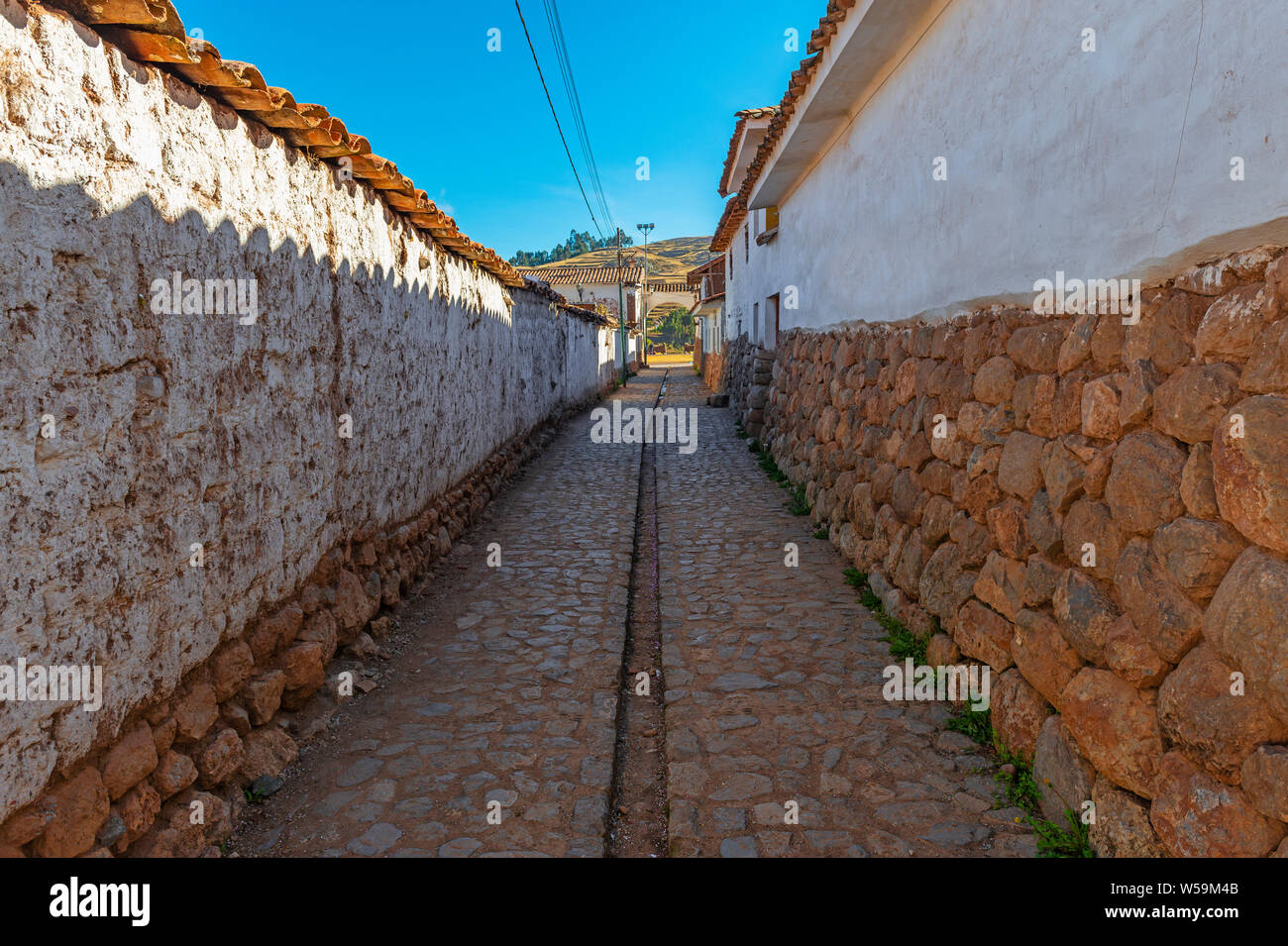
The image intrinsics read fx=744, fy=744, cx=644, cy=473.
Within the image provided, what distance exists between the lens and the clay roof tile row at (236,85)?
7.89 feet

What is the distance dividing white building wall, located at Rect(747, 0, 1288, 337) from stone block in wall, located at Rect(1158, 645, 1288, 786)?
1.29m

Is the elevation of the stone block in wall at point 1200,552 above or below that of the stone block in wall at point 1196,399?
below

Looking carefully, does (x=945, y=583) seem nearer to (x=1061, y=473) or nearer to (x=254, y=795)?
(x=1061, y=473)

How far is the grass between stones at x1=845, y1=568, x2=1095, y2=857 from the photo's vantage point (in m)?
2.69

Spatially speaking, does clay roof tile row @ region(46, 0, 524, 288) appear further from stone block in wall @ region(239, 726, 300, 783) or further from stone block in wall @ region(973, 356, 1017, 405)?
stone block in wall @ region(973, 356, 1017, 405)

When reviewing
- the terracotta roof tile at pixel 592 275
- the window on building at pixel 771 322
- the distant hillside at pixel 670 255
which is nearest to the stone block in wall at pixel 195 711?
the window on building at pixel 771 322

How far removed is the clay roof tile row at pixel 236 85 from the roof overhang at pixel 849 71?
3.32 metres

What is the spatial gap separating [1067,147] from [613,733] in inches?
134

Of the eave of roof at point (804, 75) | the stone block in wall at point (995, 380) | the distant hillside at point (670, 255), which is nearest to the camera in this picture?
the stone block in wall at point (995, 380)

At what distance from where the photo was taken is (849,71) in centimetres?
593

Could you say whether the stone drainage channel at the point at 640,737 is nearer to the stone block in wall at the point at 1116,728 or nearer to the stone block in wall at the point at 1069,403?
the stone block in wall at the point at 1116,728
